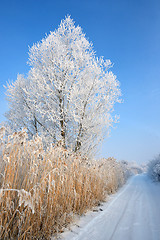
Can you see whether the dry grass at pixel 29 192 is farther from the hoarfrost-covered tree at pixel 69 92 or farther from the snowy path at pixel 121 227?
the hoarfrost-covered tree at pixel 69 92

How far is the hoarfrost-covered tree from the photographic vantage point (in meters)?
6.89

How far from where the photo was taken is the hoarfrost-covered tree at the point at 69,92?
22.6 ft

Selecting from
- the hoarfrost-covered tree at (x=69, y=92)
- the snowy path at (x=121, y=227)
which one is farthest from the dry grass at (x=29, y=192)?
the hoarfrost-covered tree at (x=69, y=92)

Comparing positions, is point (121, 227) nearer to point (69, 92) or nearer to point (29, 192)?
point (29, 192)

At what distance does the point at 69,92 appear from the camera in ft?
22.8

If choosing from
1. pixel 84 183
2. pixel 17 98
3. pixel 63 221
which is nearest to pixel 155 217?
pixel 84 183

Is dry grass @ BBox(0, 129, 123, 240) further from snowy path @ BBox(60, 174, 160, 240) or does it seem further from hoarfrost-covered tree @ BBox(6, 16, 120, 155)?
hoarfrost-covered tree @ BBox(6, 16, 120, 155)

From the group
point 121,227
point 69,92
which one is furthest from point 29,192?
point 69,92

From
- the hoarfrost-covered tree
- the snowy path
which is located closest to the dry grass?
the snowy path

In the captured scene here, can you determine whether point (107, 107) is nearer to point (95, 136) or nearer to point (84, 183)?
point (95, 136)

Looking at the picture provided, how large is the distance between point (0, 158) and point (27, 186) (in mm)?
496

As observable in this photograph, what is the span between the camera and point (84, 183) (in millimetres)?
3350

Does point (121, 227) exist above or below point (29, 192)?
below

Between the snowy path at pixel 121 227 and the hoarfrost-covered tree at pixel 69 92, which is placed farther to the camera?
the hoarfrost-covered tree at pixel 69 92
